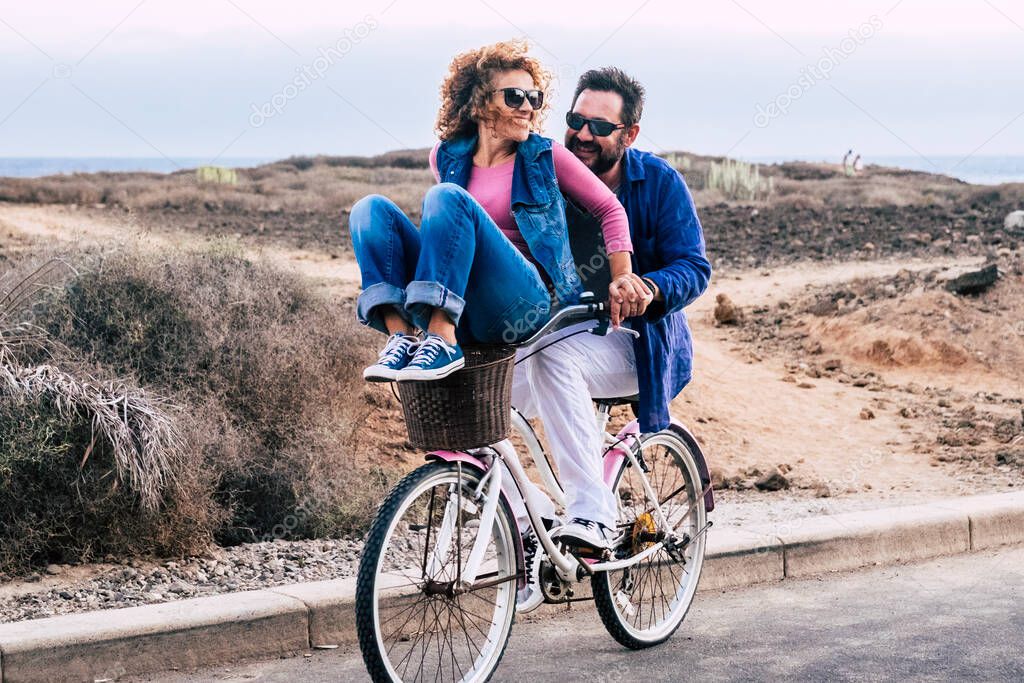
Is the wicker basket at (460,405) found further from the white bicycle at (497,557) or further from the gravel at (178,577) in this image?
the gravel at (178,577)

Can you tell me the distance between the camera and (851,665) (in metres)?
4.46

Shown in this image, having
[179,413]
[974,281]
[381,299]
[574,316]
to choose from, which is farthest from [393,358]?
[974,281]

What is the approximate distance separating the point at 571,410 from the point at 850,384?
7.47 metres

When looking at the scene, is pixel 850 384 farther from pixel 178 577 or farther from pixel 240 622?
pixel 240 622

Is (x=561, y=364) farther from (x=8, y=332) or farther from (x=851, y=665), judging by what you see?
(x=8, y=332)

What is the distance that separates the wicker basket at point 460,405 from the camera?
352 cm

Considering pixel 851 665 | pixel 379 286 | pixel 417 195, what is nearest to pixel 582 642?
pixel 851 665

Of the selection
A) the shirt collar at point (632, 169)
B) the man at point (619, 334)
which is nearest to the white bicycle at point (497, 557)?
the man at point (619, 334)

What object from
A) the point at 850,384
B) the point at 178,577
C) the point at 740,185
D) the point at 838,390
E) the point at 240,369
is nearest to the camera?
the point at 178,577

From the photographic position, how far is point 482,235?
3572mm

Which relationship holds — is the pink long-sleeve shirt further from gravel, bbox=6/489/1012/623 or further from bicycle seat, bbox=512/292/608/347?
gravel, bbox=6/489/1012/623

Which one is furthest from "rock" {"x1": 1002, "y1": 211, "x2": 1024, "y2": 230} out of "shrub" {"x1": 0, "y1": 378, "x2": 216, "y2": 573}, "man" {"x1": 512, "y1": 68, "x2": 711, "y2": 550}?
"shrub" {"x1": 0, "y1": 378, "x2": 216, "y2": 573}

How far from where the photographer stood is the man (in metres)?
4.12

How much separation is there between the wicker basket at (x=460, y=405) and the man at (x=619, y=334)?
0.51 metres
